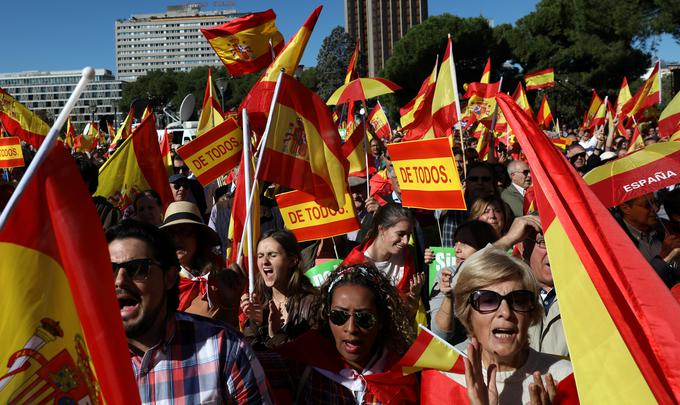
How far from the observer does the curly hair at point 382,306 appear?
3117 millimetres

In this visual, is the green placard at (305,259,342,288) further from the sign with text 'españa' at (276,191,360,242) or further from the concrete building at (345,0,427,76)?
the concrete building at (345,0,427,76)

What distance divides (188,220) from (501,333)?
6.44 ft

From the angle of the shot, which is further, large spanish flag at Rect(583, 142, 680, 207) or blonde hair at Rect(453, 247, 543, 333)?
large spanish flag at Rect(583, 142, 680, 207)

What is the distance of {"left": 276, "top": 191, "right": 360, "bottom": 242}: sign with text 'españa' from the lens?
552 cm

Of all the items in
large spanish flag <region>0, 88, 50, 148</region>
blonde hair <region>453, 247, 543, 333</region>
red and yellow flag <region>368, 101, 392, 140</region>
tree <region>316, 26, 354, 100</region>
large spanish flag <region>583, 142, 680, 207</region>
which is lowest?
blonde hair <region>453, 247, 543, 333</region>

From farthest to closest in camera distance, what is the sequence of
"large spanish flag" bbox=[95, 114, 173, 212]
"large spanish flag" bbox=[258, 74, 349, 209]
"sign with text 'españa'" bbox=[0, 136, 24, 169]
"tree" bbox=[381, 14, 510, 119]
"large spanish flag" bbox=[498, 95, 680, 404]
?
1. "tree" bbox=[381, 14, 510, 119]
2. "sign with text 'españa'" bbox=[0, 136, 24, 169]
3. "large spanish flag" bbox=[95, 114, 173, 212]
4. "large spanish flag" bbox=[258, 74, 349, 209]
5. "large spanish flag" bbox=[498, 95, 680, 404]

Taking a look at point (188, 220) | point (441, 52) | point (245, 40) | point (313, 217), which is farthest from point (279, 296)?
point (441, 52)

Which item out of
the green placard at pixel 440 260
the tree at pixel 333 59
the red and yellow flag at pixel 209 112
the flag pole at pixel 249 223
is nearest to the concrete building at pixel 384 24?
the tree at pixel 333 59

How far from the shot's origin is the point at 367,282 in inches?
124

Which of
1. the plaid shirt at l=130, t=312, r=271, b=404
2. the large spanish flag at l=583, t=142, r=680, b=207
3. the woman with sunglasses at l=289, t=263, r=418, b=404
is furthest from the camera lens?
the large spanish flag at l=583, t=142, r=680, b=207

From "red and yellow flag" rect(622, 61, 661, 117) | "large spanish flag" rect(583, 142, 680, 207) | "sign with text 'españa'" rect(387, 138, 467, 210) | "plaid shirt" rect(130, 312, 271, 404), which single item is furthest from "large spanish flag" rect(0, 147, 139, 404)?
"red and yellow flag" rect(622, 61, 661, 117)

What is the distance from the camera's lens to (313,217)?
5.64m

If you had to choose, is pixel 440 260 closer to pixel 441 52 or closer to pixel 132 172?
pixel 132 172

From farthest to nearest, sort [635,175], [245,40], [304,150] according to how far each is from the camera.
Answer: [245,40], [304,150], [635,175]
